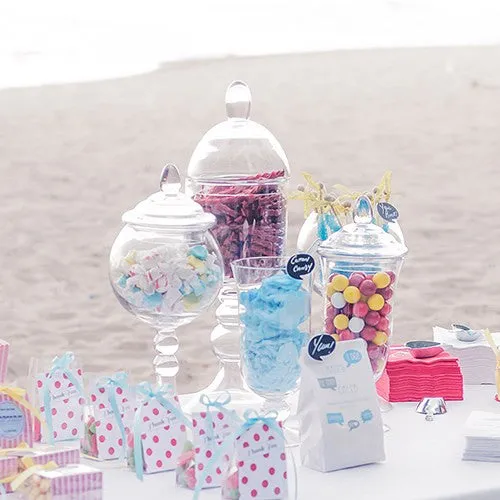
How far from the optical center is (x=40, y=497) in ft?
5.23

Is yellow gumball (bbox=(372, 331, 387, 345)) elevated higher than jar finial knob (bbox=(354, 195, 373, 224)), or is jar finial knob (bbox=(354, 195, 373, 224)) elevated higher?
jar finial knob (bbox=(354, 195, 373, 224))

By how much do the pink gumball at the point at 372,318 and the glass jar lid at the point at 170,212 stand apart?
1.03ft

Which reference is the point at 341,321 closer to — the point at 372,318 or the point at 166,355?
the point at 372,318

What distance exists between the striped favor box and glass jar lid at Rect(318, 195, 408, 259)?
25.0 inches

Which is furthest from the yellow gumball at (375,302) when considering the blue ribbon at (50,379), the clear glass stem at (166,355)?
the blue ribbon at (50,379)

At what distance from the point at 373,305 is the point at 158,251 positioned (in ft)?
1.23

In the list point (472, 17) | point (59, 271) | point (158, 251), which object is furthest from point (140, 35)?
point (158, 251)

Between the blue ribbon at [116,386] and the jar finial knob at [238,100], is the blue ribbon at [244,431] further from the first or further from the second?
the jar finial knob at [238,100]

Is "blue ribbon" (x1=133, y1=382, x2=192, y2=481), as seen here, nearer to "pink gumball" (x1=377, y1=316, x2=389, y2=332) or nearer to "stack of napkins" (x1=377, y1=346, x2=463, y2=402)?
"pink gumball" (x1=377, y1=316, x2=389, y2=332)

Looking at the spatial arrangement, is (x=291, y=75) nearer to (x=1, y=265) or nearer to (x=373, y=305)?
(x=1, y=265)

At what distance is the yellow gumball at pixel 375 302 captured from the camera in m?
2.02

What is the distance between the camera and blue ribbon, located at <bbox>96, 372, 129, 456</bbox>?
1854 mm

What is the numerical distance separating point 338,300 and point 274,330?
180 millimetres

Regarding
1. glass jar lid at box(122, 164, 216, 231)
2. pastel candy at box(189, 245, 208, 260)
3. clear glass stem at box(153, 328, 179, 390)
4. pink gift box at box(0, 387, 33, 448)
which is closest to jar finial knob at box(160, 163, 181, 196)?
glass jar lid at box(122, 164, 216, 231)
